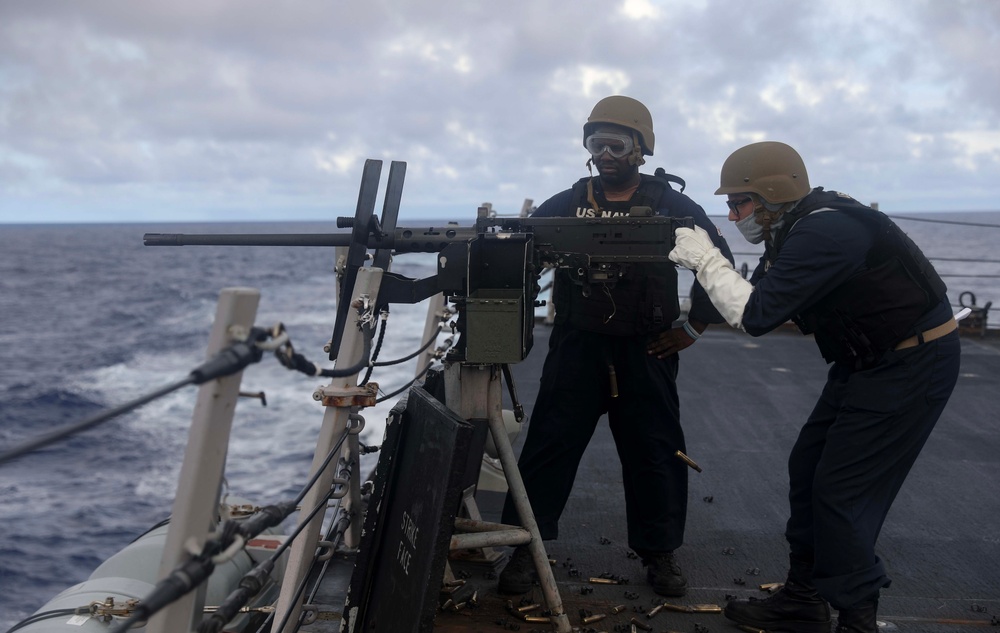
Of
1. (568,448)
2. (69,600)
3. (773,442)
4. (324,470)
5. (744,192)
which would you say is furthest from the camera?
(773,442)

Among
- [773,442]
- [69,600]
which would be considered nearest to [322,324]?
[773,442]

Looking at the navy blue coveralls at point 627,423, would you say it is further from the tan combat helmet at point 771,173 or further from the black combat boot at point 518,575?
the tan combat helmet at point 771,173

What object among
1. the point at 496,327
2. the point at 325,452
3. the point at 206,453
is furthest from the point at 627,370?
the point at 206,453

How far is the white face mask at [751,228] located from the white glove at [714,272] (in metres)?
0.18

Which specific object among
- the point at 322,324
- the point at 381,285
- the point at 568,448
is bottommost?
the point at 322,324

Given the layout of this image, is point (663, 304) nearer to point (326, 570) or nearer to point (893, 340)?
point (893, 340)

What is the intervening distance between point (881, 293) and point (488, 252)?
1.48 metres

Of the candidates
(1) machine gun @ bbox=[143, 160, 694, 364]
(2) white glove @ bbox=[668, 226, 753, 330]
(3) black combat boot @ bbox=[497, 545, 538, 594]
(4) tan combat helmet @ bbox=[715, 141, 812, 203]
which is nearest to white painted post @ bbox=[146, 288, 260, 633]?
(1) machine gun @ bbox=[143, 160, 694, 364]

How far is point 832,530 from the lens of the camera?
349cm

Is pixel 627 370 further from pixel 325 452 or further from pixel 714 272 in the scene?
pixel 325 452

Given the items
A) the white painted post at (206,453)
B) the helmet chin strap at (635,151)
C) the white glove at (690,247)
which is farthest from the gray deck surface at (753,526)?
the helmet chin strap at (635,151)

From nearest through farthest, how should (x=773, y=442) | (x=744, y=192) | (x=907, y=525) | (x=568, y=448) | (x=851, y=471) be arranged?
(x=851, y=471) → (x=744, y=192) → (x=568, y=448) → (x=907, y=525) → (x=773, y=442)

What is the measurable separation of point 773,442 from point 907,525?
1802mm

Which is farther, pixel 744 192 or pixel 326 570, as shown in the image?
pixel 326 570
